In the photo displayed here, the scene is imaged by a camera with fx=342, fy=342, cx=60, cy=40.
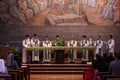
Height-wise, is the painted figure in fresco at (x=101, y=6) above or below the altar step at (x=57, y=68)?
above

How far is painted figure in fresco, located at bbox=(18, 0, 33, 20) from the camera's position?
25.1m

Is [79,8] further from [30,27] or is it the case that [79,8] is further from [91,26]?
[30,27]

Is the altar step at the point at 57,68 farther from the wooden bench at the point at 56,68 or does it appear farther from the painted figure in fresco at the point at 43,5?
the painted figure in fresco at the point at 43,5

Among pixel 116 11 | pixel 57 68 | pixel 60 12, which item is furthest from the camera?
pixel 60 12

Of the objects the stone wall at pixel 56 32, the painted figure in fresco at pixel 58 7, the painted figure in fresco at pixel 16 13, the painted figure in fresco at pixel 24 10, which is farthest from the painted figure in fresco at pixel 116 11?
the painted figure in fresco at pixel 16 13

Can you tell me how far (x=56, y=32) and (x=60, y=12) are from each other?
1515mm

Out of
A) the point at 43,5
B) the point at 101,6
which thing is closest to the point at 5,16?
the point at 43,5

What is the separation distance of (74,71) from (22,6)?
8.40 metres

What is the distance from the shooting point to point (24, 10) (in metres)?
25.1

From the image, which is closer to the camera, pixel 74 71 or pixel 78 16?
pixel 74 71

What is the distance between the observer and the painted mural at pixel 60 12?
25.1m

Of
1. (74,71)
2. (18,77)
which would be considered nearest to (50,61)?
(74,71)

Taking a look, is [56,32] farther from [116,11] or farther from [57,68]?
[57,68]

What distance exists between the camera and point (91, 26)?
82.4 ft
